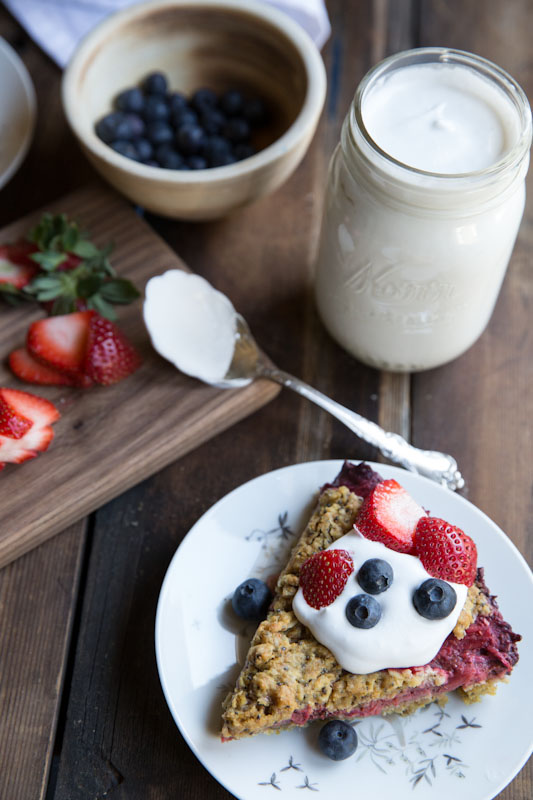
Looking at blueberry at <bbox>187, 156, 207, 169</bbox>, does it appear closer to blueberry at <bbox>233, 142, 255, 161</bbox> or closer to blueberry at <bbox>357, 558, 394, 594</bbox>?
blueberry at <bbox>233, 142, 255, 161</bbox>

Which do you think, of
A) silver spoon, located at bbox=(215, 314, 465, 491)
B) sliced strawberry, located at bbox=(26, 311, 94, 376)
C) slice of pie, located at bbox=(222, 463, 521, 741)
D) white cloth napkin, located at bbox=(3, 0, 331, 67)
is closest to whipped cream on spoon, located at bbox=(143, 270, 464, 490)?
silver spoon, located at bbox=(215, 314, 465, 491)

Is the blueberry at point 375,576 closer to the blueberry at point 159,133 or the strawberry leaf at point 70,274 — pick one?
the strawberry leaf at point 70,274

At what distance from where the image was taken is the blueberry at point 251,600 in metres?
1.28

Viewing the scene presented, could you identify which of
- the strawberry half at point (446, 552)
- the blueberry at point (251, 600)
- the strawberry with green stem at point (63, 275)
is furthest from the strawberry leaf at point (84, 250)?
the strawberry half at point (446, 552)

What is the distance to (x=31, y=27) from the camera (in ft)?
6.26

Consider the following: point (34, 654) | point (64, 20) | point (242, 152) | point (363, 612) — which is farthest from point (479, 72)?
point (34, 654)

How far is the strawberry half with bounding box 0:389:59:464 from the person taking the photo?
1401 mm

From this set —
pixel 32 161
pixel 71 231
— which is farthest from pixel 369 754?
pixel 32 161

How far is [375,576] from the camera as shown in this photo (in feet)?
3.87

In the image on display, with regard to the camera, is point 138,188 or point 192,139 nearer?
point 138,188

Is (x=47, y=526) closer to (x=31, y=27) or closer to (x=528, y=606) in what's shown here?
(x=528, y=606)

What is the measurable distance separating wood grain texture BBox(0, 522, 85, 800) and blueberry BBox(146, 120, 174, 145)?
0.79 m

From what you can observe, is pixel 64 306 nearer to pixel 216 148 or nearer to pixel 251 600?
pixel 216 148

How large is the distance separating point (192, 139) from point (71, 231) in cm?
31
